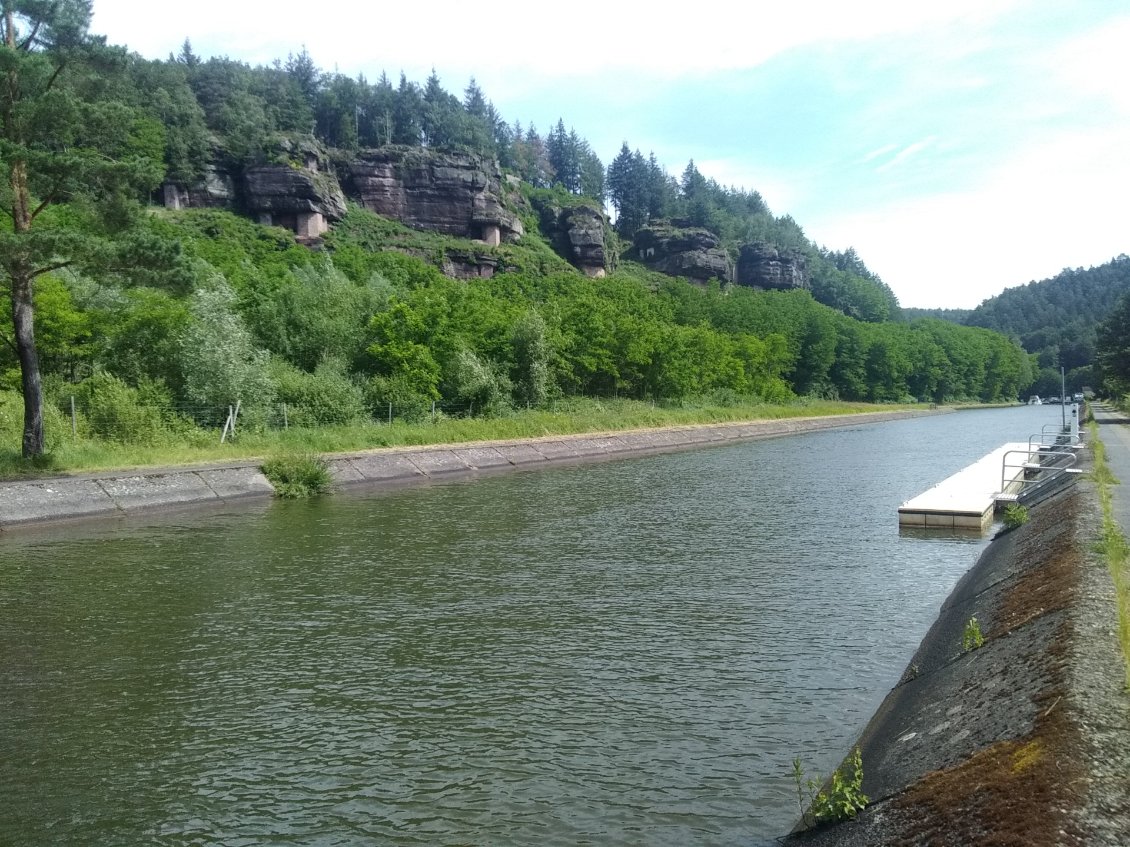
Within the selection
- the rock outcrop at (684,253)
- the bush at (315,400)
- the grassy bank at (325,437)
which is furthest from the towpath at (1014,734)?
the rock outcrop at (684,253)

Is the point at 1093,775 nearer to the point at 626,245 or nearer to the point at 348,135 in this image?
the point at 348,135

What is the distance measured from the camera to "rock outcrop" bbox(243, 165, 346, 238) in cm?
12438

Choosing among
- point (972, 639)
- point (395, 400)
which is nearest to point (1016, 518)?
point (972, 639)

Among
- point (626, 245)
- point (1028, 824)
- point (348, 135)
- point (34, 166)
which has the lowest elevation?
point (1028, 824)

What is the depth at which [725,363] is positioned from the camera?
85.4 m

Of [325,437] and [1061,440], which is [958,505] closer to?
[1061,440]

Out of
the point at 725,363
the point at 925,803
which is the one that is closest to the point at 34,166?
the point at 925,803

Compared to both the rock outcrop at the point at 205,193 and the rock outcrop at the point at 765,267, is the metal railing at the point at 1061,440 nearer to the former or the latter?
the rock outcrop at the point at 205,193

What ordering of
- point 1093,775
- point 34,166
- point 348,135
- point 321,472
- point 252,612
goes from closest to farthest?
point 1093,775 < point 252,612 < point 34,166 < point 321,472 < point 348,135

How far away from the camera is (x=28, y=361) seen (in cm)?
2780

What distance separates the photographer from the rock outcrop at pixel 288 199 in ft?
408

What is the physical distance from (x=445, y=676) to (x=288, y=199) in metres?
125

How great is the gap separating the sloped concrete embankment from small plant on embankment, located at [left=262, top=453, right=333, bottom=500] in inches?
929

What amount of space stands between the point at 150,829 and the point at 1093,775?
7262 mm
